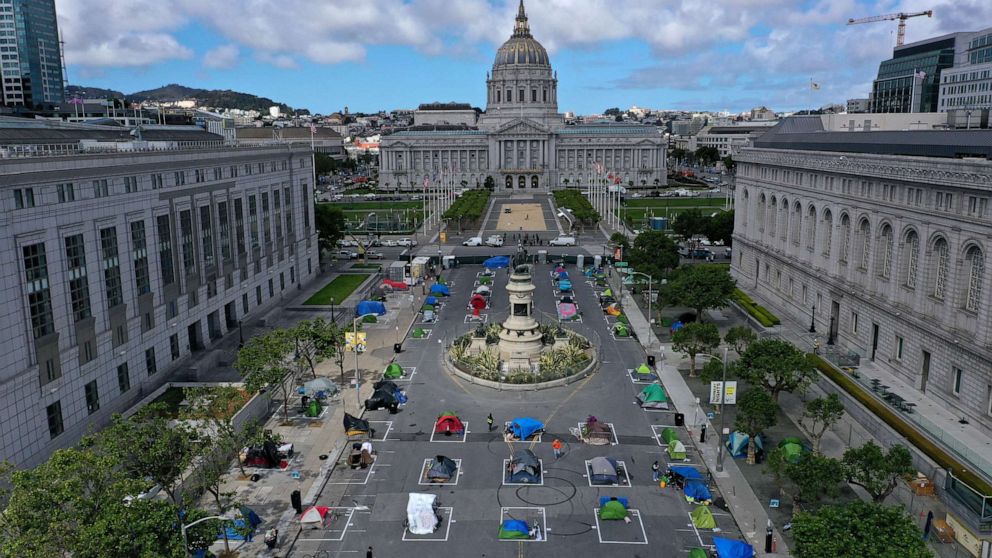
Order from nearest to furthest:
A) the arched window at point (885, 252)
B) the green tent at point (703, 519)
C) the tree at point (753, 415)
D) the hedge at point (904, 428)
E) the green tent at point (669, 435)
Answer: the green tent at point (703, 519), the hedge at point (904, 428), the tree at point (753, 415), the green tent at point (669, 435), the arched window at point (885, 252)

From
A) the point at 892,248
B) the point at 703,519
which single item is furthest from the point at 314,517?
the point at 892,248

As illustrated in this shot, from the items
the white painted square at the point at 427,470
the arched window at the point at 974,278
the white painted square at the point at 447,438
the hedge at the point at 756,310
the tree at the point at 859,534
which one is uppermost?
the arched window at the point at 974,278

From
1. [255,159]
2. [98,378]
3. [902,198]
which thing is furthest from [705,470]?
[255,159]

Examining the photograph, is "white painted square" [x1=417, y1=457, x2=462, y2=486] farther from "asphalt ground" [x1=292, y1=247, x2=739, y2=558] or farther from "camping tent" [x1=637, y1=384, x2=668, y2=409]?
"camping tent" [x1=637, y1=384, x2=668, y2=409]

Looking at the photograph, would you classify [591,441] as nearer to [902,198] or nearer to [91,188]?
[902,198]

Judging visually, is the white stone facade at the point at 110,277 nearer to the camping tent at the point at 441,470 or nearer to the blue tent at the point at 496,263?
the camping tent at the point at 441,470

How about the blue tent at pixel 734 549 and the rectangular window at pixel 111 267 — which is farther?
the rectangular window at pixel 111 267

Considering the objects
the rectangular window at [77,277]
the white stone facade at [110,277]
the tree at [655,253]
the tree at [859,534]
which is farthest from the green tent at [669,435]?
the tree at [655,253]
